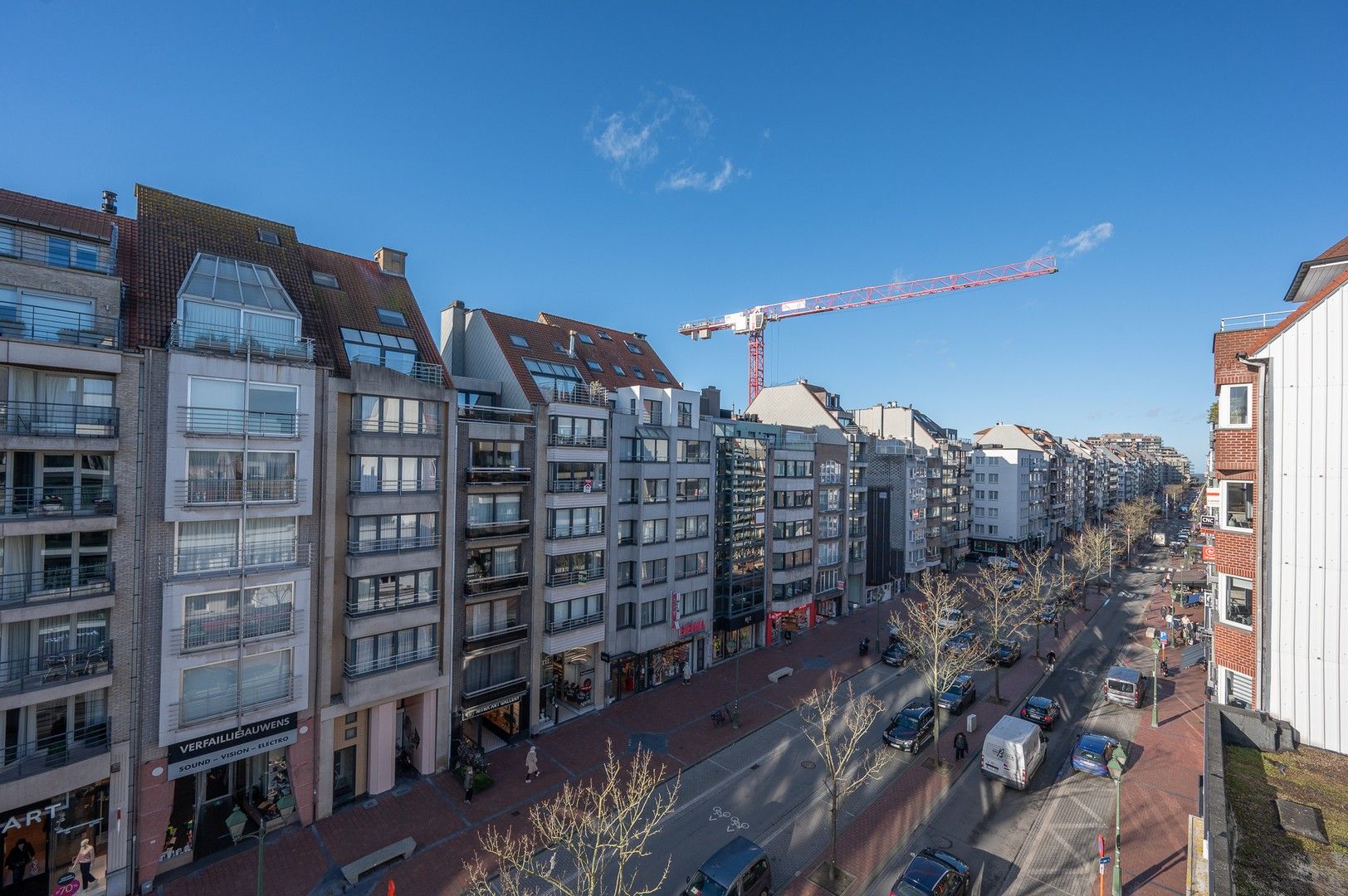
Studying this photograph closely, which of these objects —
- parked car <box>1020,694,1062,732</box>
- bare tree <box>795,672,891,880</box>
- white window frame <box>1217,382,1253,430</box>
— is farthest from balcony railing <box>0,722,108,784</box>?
white window frame <box>1217,382,1253,430</box>

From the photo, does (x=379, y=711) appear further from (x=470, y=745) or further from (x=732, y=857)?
(x=732, y=857)

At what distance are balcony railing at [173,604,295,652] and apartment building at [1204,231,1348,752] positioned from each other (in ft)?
125

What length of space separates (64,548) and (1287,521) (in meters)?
43.6

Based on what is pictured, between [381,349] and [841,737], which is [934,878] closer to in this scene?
[841,737]

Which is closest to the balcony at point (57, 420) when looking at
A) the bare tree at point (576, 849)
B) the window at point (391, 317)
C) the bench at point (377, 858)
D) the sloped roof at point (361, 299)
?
the sloped roof at point (361, 299)

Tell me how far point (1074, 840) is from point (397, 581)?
3059cm

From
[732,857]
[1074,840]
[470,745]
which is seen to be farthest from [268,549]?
[1074,840]

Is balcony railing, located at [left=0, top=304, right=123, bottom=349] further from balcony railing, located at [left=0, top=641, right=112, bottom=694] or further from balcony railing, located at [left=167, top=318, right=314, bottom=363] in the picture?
Answer: balcony railing, located at [left=0, top=641, right=112, bottom=694]

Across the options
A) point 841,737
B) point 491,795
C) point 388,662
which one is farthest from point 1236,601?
point 388,662

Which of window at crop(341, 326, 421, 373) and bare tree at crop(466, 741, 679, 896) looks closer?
bare tree at crop(466, 741, 679, 896)

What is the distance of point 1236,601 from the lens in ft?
76.7

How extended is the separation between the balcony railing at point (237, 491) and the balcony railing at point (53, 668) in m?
5.62

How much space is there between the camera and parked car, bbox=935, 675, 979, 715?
35438mm

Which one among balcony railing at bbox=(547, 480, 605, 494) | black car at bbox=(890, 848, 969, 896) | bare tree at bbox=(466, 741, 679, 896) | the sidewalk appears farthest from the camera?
balcony railing at bbox=(547, 480, 605, 494)
